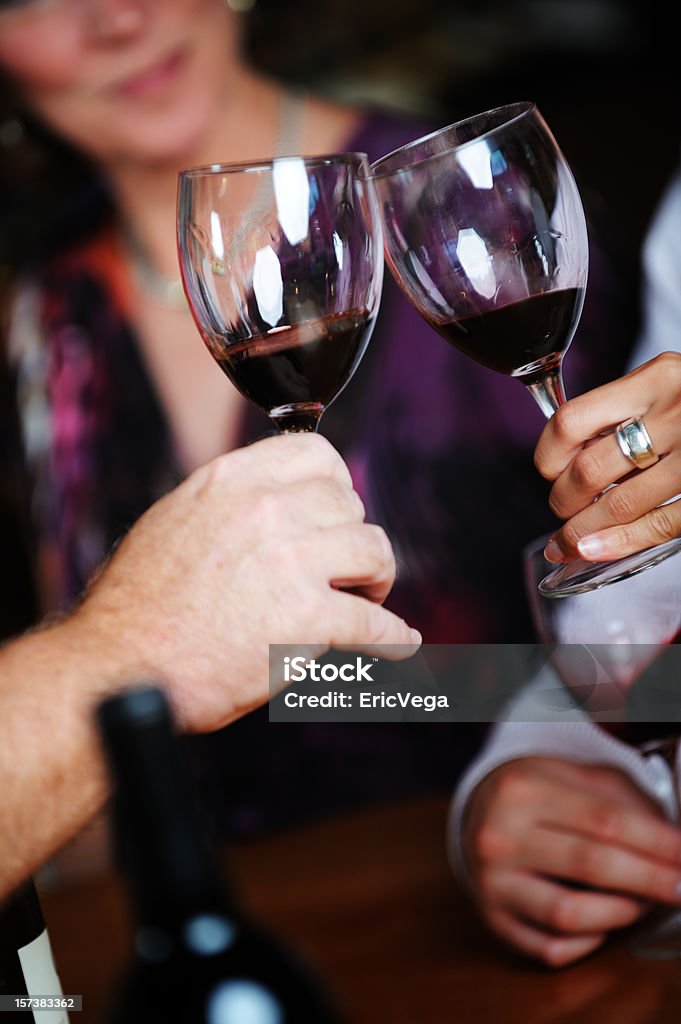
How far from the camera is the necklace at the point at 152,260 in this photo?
94 centimetres

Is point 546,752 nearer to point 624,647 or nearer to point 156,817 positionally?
point 624,647

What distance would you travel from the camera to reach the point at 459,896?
1.94 ft

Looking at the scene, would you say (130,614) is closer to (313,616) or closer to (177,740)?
(313,616)

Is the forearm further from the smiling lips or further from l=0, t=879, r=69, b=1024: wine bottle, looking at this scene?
the smiling lips

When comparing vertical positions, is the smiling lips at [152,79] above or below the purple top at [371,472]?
above

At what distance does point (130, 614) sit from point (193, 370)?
1.82ft

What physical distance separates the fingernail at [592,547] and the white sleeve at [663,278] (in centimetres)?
26

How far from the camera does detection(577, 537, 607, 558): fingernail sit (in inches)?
16.2

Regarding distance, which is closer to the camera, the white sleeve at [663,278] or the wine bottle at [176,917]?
the wine bottle at [176,917]

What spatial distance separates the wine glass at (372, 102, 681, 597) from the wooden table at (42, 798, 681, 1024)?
6.7 inches

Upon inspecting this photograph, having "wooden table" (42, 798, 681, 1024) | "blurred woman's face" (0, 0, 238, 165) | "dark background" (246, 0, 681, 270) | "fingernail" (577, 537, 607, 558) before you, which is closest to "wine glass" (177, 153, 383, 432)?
"fingernail" (577, 537, 607, 558)

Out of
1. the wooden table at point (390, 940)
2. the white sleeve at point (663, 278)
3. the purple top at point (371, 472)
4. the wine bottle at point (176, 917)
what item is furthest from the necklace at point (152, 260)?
the wine bottle at point (176, 917)

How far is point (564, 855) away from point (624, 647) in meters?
0.17

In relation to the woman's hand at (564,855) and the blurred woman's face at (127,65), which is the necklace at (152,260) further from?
the woman's hand at (564,855)
